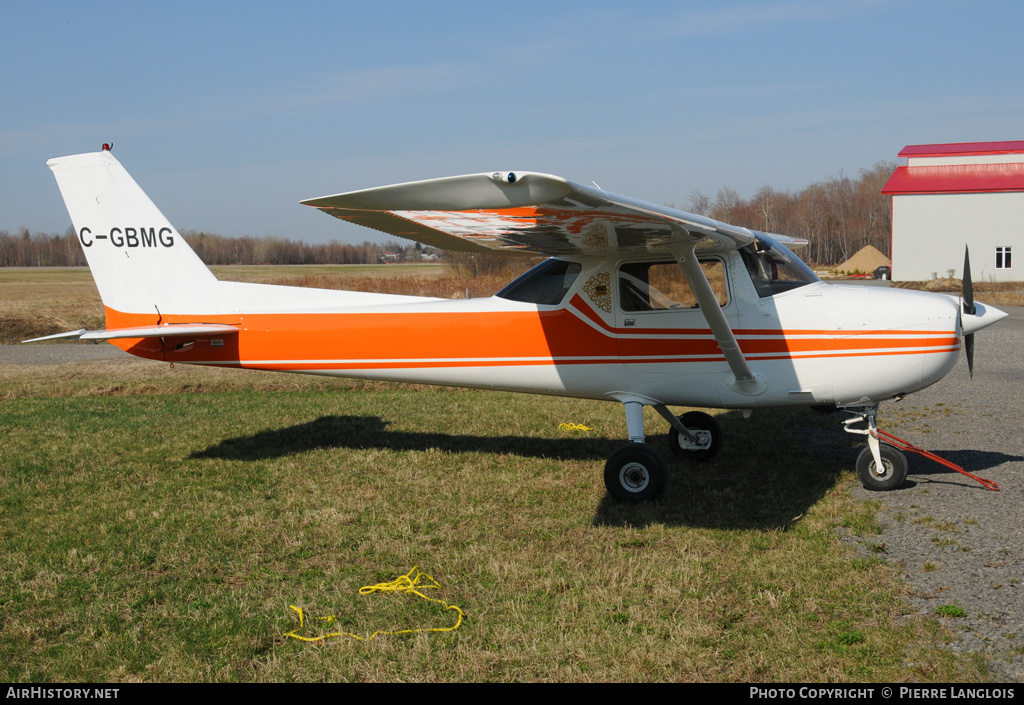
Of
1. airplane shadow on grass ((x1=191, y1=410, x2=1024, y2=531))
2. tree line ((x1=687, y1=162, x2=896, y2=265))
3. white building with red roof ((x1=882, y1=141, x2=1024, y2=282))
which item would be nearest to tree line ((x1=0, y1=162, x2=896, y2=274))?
tree line ((x1=687, y1=162, x2=896, y2=265))

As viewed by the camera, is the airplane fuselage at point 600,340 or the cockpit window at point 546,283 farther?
the cockpit window at point 546,283

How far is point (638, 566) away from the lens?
479 centimetres

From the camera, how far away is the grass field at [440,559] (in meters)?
3.72

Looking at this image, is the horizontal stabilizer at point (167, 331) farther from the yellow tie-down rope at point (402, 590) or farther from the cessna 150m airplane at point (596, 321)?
the yellow tie-down rope at point (402, 590)

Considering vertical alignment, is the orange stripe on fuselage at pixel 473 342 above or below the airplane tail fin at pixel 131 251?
below

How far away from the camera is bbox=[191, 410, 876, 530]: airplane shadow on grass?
233 inches

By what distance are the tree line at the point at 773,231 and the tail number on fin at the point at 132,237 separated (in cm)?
6770

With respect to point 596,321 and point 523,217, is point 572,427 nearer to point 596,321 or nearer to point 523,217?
point 596,321

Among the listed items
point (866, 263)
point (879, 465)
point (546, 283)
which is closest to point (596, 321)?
point (546, 283)

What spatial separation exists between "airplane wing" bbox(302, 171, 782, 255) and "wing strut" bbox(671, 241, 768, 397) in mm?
137
